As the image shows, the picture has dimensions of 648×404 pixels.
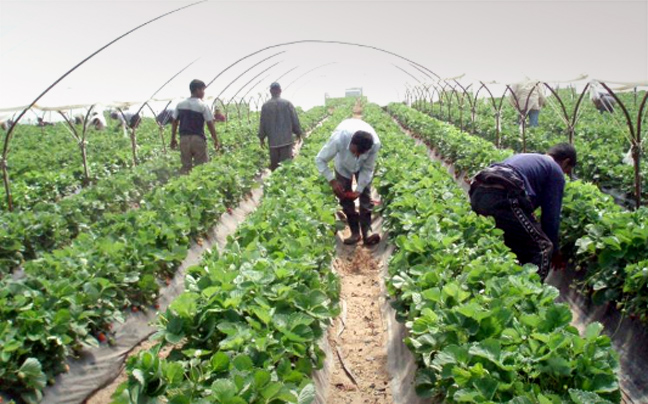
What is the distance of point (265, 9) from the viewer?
18.5 m

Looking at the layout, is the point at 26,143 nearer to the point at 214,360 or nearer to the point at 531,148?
the point at 531,148

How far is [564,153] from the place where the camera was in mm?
4820

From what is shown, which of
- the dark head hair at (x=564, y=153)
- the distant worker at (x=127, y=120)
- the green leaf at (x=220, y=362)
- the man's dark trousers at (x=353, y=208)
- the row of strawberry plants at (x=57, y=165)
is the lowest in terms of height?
the man's dark trousers at (x=353, y=208)

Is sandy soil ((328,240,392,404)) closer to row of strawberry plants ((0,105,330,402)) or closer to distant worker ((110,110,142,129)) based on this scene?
row of strawberry plants ((0,105,330,402))

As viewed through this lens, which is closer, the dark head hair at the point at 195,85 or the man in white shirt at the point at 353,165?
the man in white shirt at the point at 353,165

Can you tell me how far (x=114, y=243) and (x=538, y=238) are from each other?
3.54 metres

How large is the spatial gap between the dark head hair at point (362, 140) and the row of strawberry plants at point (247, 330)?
64.4 inches

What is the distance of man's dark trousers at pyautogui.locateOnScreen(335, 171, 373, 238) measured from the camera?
23.4ft

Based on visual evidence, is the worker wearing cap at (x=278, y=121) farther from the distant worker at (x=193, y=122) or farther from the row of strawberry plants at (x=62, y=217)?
the row of strawberry plants at (x=62, y=217)

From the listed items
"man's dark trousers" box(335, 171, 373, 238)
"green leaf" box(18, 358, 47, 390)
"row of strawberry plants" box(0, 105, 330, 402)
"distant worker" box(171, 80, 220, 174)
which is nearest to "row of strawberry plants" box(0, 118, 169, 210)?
"distant worker" box(171, 80, 220, 174)

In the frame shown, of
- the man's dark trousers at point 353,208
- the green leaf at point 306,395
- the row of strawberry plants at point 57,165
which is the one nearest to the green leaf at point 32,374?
the green leaf at point 306,395

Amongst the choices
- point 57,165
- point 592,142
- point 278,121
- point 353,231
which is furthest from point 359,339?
point 57,165

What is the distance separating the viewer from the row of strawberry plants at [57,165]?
28.0ft

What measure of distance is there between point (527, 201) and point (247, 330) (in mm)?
2741
